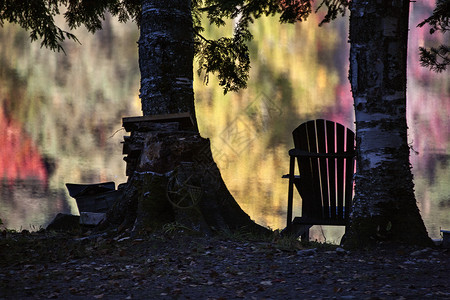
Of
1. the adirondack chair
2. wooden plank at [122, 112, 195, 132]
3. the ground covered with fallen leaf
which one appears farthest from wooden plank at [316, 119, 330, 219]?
wooden plank at [122, 112, 195, 132]

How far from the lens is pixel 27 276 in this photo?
4.60m

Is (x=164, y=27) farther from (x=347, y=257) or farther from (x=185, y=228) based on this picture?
(x=347, y=257)

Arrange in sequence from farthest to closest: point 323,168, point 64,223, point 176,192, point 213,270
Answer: point 64,223 < point 323,168 < point 176,192 < point 213,270

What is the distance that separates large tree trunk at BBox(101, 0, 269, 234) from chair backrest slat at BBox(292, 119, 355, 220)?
1.05 meters

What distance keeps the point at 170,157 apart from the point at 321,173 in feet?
7.65

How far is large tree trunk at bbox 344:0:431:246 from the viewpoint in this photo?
515 centimetres

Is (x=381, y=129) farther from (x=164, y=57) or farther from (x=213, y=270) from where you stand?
(x=164, y=57)

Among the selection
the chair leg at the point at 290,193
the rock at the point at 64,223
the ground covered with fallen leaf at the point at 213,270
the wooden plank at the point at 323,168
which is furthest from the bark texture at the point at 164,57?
the rock at the point at 64,223

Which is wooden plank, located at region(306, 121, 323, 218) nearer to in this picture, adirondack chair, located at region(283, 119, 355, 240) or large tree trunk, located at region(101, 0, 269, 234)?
adirondack chair, located at region(283, 119, 355, 240)

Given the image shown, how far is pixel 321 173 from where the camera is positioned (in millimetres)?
6859

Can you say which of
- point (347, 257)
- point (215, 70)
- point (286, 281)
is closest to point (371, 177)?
point (347, 257)

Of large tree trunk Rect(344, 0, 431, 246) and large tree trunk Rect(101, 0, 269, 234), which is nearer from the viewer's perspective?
large tree trunk Rect(344, 0, 431, 246)

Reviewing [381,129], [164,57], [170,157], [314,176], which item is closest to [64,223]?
[170,157]

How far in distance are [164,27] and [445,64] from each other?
14.3ft
